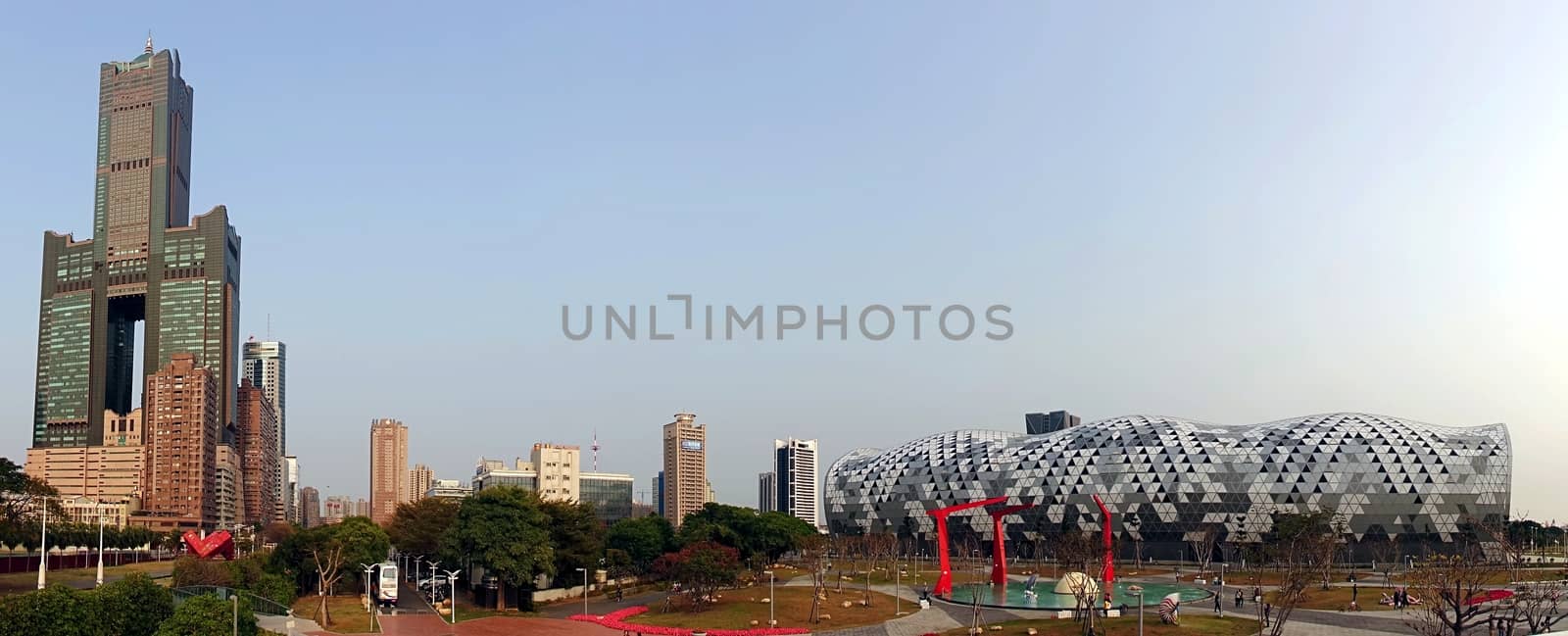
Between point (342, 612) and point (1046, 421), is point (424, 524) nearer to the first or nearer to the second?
point (342, 612)

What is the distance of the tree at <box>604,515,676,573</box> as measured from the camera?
344 ft

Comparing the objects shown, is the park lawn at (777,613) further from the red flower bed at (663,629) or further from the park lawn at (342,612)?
the park lawn at (342,612)

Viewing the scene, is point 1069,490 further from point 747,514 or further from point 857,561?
point 747,514

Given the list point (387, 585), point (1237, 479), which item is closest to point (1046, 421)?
point (1237, 479)

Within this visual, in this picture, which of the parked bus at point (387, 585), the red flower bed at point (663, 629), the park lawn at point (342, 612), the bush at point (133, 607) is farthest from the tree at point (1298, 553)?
the parked bus at point (387, 585)

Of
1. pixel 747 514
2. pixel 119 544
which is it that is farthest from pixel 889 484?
pixel 119 544

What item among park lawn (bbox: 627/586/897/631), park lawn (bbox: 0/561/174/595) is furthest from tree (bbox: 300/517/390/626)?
park lawn (bbox: 627/586/897/631)

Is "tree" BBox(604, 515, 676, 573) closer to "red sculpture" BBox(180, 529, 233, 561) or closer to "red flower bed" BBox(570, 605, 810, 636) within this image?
"red sculpture" BBox(180, 529, 233, 561)

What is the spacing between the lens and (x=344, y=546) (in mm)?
84562

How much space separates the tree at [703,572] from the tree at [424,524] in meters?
32.8

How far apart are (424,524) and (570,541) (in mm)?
24039

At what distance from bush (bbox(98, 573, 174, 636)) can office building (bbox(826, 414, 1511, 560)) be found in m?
99.9

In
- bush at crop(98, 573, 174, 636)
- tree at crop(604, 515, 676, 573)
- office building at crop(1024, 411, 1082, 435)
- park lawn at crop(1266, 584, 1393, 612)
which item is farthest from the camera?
office building at crop(1024, 411, 1082, 435)

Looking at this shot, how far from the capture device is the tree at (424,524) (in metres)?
101
